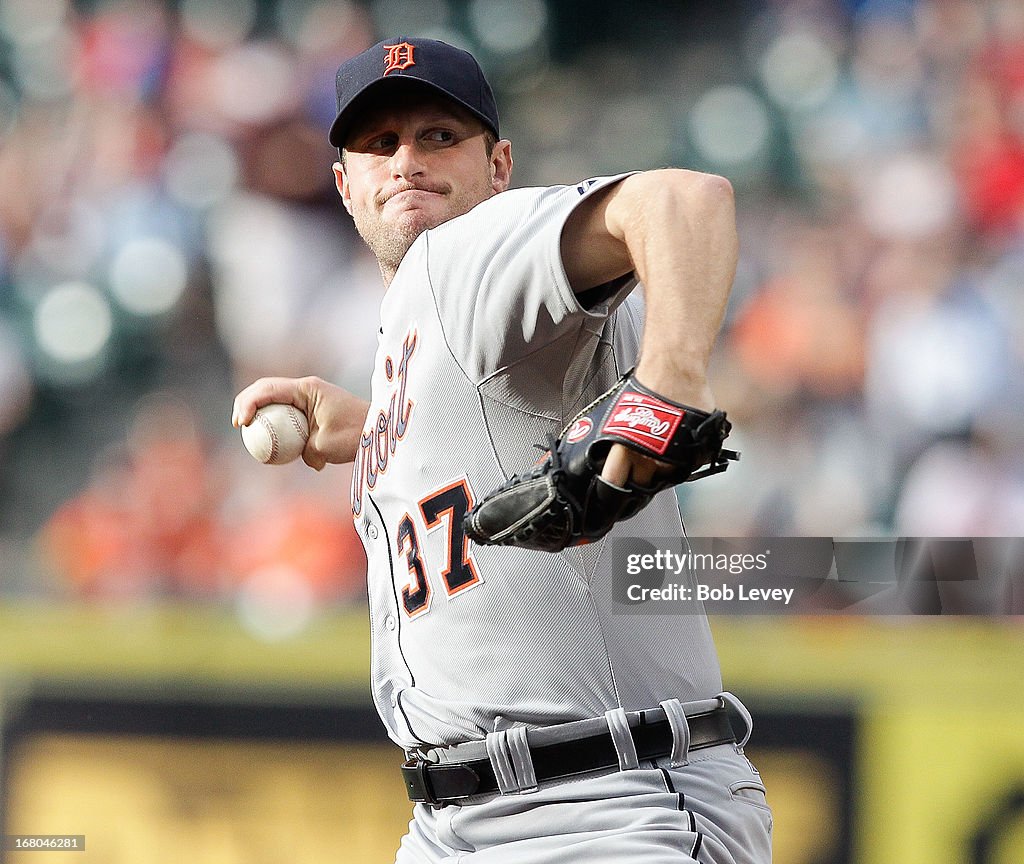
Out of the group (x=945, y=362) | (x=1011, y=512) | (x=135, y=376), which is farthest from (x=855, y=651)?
(x=135, y=376)

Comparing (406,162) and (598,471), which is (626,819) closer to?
(598,471)

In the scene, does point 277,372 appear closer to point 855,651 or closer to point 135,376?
point 135,376

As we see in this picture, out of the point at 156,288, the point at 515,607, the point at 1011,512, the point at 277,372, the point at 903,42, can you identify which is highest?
the point at 903,42

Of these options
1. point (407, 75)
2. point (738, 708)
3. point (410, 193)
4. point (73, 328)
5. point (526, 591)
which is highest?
point (73, 328)

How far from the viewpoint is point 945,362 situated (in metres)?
3.10

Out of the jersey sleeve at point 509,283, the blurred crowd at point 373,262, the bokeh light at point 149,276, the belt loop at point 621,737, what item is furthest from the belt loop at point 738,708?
the bokeh light at point 149,276

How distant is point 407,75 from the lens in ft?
5.29

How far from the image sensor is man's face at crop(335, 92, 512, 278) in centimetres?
168

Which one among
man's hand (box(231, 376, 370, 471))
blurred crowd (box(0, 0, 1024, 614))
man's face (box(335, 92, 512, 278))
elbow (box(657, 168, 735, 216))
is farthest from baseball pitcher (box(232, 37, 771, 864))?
blurred crowd (box(0, 0, 1024, 614))

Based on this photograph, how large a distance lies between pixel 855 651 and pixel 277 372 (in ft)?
5.64

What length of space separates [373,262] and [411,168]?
184 centimetres

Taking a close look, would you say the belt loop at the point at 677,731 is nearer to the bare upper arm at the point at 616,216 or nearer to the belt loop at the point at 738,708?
the belt loop at the point at 738,708

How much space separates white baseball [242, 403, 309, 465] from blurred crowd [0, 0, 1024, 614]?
51.0 inches

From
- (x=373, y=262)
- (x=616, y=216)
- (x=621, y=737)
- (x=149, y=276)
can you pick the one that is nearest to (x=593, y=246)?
(x=616, y=216)
